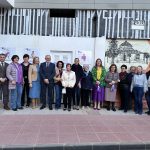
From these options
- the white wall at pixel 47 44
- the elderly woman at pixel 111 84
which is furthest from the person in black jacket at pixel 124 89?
the white wall at pixel 47 44

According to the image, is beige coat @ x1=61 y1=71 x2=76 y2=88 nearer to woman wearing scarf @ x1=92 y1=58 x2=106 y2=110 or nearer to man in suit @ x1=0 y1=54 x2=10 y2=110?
woman wearing scarf @ x1=92 y1=58 x2=106 y2=110

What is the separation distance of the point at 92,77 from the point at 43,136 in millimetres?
4937

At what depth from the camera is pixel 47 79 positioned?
39.7ft

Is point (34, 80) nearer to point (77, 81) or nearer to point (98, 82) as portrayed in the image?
point (77, 81)

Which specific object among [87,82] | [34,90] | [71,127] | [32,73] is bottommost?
[71,127]

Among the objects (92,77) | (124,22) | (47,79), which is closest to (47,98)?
(47,79)

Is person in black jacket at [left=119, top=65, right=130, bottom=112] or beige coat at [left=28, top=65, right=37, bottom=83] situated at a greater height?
beige coat at [left=28, top=65, right=37, bottom=83]

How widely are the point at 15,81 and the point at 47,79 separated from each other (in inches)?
44.7

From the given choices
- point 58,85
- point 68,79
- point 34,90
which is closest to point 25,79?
point 34,90

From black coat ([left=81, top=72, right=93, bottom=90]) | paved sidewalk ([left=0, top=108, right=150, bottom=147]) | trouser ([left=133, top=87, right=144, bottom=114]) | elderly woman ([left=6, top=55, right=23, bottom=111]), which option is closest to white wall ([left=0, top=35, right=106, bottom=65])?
black coat ([left=81, top=72, right=93, bottom=90])

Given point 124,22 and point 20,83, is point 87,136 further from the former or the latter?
point 124,22

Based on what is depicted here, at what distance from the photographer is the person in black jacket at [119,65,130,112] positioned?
12516 mm

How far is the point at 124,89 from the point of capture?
41.2 ft

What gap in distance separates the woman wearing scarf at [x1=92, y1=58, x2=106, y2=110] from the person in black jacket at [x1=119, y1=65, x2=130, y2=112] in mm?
693
